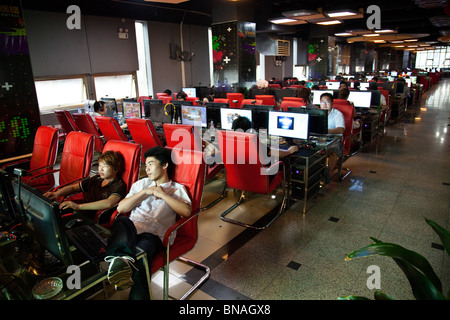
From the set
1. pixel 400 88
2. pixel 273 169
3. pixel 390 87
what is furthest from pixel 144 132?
pixel 400 88

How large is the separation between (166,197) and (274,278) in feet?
3.86

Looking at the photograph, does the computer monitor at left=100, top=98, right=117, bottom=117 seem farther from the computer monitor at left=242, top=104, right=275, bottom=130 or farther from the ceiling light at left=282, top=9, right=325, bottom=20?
the ceiling light at left=282, top=9, right=325, bottom=20

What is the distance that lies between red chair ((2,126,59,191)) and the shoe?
2.40 metres

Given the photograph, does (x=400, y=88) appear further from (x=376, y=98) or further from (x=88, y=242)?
(x=88, y=242)

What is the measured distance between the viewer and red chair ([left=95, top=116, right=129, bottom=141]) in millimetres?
4570

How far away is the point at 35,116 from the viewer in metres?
4.21

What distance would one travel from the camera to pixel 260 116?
4668 millimetres

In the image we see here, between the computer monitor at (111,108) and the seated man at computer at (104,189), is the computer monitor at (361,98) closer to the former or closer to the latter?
the computer monitor at (111,108)

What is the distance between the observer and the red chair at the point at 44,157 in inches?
141

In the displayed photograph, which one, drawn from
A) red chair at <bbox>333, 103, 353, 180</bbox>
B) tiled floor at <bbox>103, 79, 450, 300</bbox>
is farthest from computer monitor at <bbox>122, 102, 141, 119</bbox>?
red chair at <bbox>333, 103, 353, 180</bbox>

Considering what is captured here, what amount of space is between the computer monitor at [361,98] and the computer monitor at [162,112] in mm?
3956
